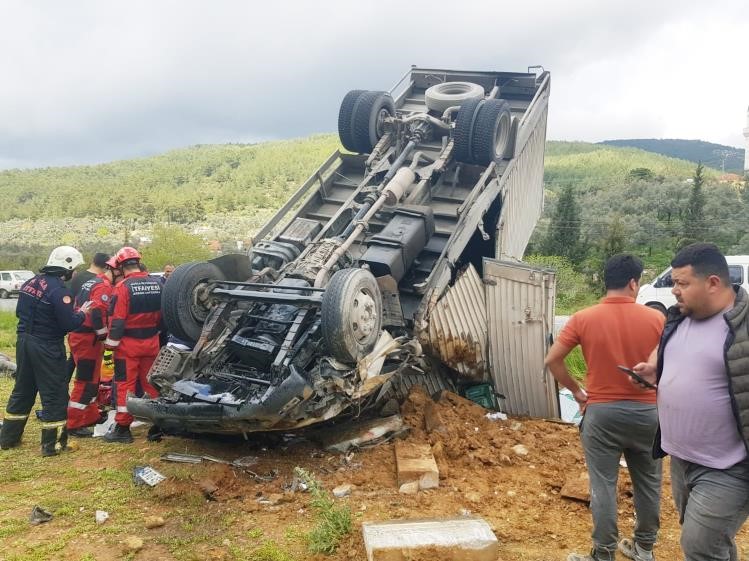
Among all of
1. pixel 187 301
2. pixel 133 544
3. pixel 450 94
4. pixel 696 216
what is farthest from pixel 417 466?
pixel 696 216

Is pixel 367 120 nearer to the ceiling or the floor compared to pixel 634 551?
nearer to the ceiling

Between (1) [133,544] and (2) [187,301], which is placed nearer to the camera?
(1) [133,544]

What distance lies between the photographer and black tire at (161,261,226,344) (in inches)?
196

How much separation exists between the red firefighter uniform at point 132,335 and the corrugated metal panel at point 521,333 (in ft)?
9.44

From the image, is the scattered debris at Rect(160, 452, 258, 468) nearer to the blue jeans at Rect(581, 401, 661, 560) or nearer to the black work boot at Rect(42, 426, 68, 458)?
the black work boot at Rect(42, 426, 68, 458)

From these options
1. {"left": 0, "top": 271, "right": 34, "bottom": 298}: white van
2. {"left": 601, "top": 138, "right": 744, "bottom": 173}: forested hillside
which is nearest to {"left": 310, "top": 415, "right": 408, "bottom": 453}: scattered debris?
{"left": 0, "top": 271, "right": 34, "bottom": 298}: white van

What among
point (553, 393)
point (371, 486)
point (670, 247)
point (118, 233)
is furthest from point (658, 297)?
point (118, 233)

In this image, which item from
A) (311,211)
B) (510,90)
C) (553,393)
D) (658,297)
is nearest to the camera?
(553,393)

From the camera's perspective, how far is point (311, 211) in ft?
22.3

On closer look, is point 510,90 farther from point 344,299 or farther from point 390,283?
point 344,299

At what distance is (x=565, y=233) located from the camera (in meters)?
35.8

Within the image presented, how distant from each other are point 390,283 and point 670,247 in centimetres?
3286

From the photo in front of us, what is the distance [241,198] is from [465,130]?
5094 centimetres

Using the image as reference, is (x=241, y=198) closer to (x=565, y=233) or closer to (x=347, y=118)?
(x=565, y=233)
